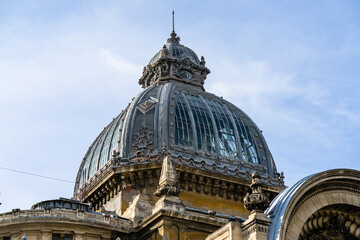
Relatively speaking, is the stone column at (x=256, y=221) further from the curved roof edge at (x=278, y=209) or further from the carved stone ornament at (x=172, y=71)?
the carved stone ornament at (x=172, y=71)

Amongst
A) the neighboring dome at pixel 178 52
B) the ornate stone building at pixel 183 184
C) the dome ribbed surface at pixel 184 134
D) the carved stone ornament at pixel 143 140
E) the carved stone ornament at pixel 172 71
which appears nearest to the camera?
the ornate stone building at pixel 183 184

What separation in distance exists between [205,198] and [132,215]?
785cm

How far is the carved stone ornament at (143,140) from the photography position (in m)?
61.8

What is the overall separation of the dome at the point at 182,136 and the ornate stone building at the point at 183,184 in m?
0.10

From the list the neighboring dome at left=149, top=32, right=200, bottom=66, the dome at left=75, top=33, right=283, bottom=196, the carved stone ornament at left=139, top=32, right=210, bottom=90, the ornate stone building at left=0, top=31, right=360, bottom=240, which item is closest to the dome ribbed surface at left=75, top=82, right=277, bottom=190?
the dome at left=75, top=33, right=283, bottom=196

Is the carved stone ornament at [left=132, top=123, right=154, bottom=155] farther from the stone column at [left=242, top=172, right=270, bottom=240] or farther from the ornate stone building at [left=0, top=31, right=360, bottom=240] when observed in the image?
the stone column at [left=242, top=172, right=270, bottom=240]

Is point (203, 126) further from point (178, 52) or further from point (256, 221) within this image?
point (256, 221)

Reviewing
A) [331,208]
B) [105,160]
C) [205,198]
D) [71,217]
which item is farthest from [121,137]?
[331,208]

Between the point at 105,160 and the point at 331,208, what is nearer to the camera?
the point at 331,208

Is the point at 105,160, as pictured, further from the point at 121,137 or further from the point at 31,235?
the point at 31,235

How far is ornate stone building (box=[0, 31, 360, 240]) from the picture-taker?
46188 millimetres

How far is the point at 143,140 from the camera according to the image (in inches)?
2464

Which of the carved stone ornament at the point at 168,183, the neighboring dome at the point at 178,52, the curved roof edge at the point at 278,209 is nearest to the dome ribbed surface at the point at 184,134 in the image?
the neighboring dome at the point at 178,52

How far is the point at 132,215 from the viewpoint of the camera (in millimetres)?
55188
